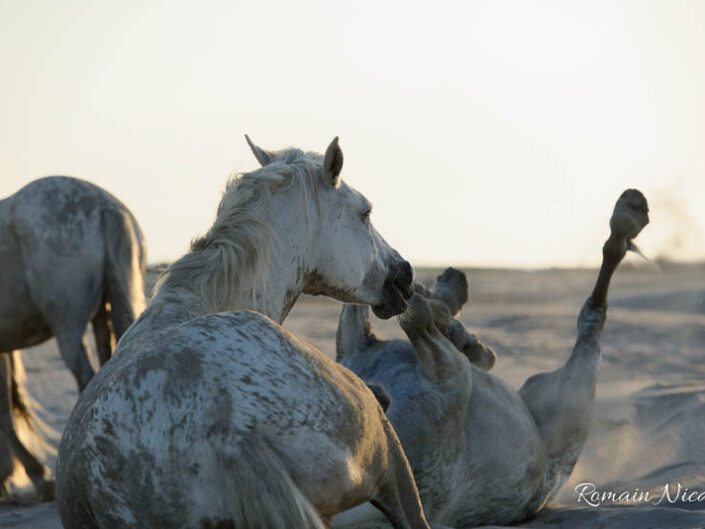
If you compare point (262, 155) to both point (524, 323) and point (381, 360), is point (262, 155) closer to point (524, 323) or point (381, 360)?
point (381, 360)

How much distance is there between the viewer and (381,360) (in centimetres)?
430

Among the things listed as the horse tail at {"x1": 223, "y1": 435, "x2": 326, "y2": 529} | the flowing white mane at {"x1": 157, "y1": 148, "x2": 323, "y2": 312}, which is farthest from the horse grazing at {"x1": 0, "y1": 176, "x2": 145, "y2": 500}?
the horse tail at {"x1": 223, "y1": 435, "x2": 326, "y2": 529}

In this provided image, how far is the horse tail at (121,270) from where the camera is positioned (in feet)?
18.2

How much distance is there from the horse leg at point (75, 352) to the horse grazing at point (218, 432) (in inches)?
115

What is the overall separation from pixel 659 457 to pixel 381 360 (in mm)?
2191

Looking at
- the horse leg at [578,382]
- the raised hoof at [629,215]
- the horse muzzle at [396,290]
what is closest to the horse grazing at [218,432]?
the horse muzzle at [396,290]

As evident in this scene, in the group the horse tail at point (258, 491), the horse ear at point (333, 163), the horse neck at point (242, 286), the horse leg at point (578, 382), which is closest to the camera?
the horse tail at point (258, 491)

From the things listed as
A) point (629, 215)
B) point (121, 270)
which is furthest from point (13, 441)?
point (629, 215)

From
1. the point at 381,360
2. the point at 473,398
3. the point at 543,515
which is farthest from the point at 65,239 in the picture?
the point at 543,515

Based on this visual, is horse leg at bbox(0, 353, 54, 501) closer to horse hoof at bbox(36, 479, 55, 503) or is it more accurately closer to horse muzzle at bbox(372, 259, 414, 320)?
horse hoof at bbox(36, 479, 55, 503)

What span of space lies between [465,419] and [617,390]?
168 inches

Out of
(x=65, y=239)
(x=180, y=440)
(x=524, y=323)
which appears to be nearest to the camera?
(x=180, y=440)

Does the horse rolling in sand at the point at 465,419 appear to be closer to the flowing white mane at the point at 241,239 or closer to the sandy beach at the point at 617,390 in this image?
the sandy beach at the point at 617,390

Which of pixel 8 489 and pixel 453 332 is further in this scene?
pixel 8 489
